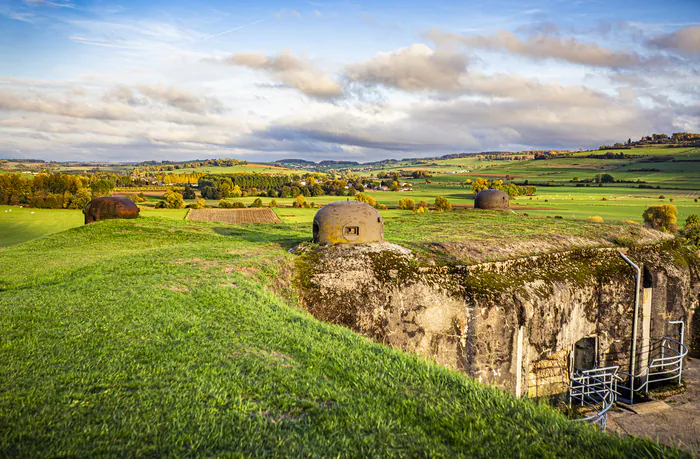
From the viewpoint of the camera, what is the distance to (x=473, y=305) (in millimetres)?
13867

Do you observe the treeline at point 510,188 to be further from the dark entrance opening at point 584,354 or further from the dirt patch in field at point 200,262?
the dirt patch in field at point 200,262

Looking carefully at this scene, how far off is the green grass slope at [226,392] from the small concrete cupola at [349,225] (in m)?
6.00

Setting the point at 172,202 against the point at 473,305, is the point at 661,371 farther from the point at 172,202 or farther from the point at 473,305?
the point at 172,202

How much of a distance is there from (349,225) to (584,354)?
11635 millimetres

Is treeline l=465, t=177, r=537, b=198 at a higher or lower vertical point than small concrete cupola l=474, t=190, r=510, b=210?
higher

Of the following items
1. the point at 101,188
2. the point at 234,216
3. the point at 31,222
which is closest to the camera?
the point at 31,222

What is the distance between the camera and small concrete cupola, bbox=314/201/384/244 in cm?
1606

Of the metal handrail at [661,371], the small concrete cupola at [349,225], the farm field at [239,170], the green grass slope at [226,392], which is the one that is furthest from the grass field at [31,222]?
the farm field at [239,170]

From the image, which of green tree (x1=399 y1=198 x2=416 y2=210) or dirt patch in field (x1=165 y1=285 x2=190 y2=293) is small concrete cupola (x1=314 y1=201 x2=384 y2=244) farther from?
green tree (x1=399 y1=198 x2=416 y2=210)

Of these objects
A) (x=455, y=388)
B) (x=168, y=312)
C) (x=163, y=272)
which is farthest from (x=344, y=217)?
(x=455, y=388)

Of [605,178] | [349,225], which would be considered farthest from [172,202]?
[605,178]

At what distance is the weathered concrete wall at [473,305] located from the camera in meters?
13.4

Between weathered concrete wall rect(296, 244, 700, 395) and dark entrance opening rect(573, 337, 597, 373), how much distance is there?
1.31 ft

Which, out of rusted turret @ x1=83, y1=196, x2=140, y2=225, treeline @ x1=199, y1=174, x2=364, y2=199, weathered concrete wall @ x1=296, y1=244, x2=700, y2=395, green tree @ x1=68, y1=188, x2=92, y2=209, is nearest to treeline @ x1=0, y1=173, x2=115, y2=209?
green tree @ x1=68, y1=188, x2=92, y2=209
